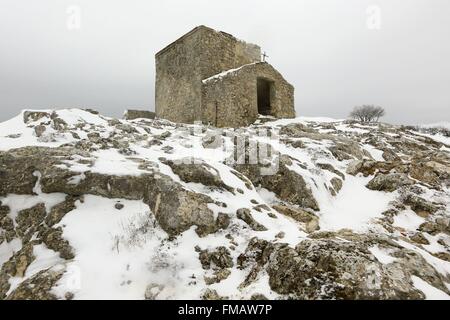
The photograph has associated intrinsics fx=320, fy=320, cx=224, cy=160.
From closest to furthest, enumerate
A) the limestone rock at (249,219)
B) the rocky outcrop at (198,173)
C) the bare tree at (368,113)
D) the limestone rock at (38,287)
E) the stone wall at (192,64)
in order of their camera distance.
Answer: the limestone rock at (38,287) → the limestone rock at (249,219) → the rocky outcrop at (198,173) → the stone wall at (192,64) → the bare tree at (368,113)

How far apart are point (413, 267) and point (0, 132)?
10.6 m

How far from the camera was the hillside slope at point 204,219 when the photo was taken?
436 centimetres

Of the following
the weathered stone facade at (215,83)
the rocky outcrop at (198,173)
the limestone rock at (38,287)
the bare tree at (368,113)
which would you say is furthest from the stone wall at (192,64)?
the bare tree at (368,113)

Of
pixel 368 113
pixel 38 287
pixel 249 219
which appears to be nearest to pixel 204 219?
pixel 249 219

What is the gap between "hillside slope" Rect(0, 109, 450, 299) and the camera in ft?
14.3

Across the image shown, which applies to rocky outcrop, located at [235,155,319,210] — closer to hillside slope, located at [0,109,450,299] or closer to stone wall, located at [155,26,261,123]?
hillside slope, located at [0,109,450,299]

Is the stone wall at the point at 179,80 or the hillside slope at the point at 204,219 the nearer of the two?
the hillside slope at the point at 204,219

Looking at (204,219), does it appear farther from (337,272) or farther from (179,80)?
(179,80)

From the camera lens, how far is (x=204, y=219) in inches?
228

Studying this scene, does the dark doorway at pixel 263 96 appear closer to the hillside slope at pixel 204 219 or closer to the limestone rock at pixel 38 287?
the hillside slope at pixel 204 219

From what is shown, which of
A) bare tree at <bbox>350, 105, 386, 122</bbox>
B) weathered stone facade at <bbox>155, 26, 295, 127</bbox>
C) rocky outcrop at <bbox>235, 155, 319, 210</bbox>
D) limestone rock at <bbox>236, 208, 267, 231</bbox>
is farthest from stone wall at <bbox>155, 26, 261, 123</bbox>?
bare tree at <bbox>350, 105, 386, 122</bbox>

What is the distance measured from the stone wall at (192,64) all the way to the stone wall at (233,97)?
2.38 feet

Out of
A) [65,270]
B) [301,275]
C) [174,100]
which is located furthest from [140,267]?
[174,100]
